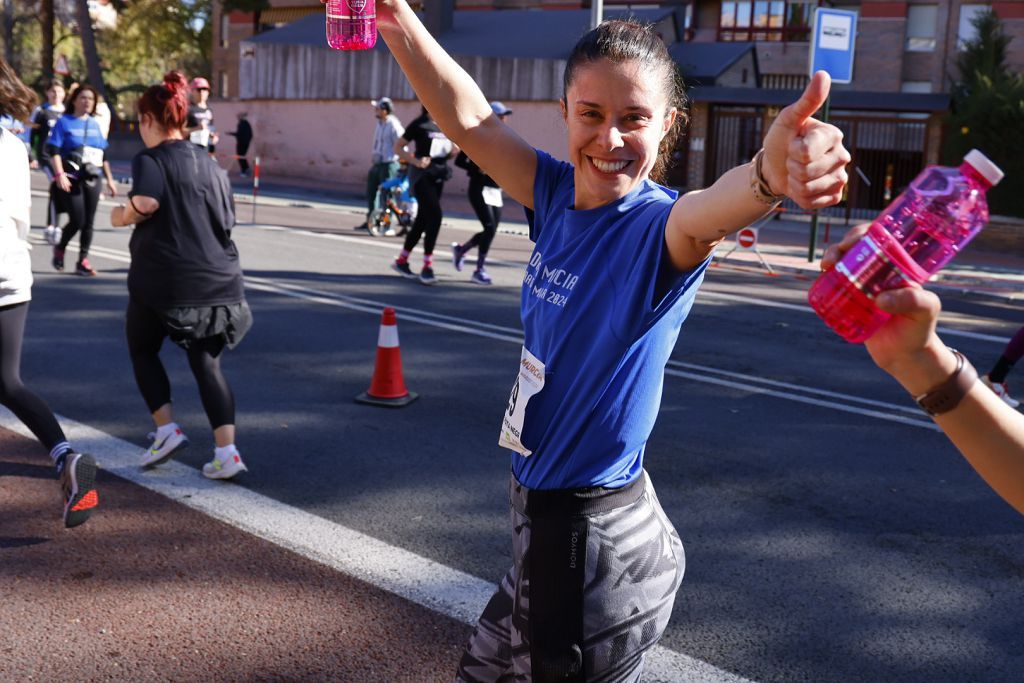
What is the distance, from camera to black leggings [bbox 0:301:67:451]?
459 cm

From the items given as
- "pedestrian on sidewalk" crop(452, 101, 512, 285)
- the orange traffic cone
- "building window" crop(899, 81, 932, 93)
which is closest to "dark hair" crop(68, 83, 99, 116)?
"pedestrian on sidewalk" crop(452, 101, 512, 285)

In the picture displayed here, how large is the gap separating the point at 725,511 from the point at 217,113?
36.0m

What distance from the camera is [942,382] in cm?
134

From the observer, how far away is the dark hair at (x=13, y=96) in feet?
14.6

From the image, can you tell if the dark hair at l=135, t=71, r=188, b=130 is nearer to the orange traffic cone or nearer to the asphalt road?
the asphalt road

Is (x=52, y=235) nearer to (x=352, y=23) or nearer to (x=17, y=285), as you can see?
(x=17, y=285)

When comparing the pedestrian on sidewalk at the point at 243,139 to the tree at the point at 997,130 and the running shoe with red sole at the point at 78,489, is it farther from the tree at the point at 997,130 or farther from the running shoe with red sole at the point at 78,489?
the running shoe with red sole at the point at 78,489

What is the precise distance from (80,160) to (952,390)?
37.9 ft

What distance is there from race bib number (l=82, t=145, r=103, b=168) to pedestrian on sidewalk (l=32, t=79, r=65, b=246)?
0.43 m

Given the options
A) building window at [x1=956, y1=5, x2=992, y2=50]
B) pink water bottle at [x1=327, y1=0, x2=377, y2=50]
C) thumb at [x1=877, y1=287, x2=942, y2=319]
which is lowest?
thumb at [x1=877, y1=287, x2=942, y2=319]

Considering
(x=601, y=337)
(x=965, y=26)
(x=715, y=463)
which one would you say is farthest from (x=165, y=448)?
(x=965, y=26)

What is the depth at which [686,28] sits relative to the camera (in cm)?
4138

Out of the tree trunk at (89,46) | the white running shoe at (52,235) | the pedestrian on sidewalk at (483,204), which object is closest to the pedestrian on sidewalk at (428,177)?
the pedestrian on sidewalk at (483,204)

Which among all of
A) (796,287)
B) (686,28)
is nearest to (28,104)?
(796,287)
